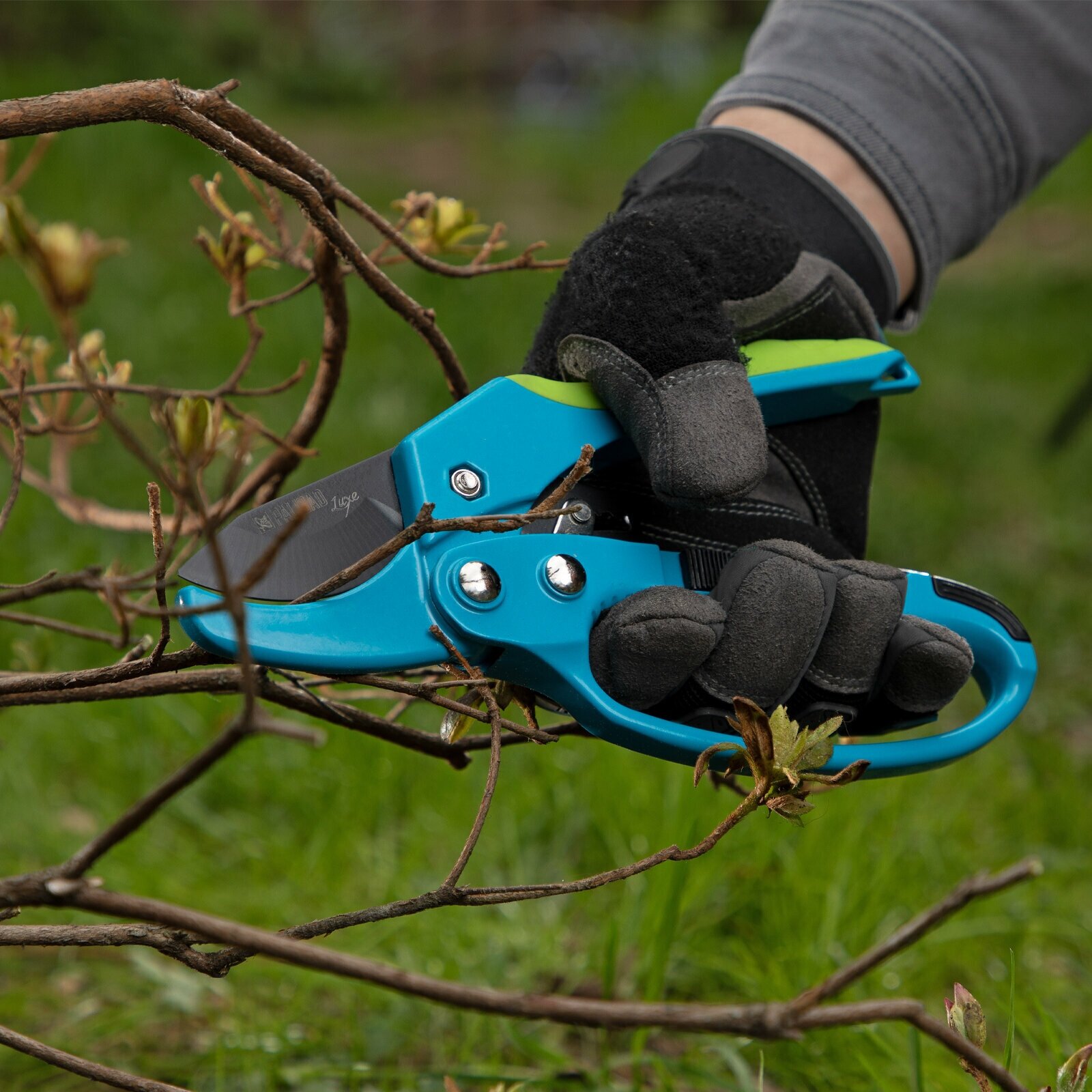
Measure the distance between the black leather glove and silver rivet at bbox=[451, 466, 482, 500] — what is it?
0.15m

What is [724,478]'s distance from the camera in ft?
3.12

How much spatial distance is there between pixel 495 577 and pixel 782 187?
657 mm

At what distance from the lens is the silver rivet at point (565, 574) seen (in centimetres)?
98

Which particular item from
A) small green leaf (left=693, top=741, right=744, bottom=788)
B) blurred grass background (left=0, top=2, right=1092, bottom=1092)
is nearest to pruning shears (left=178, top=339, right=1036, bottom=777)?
small green leaf (left=693, top=741, right=744, bottom=788)

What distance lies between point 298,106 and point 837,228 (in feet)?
25.7

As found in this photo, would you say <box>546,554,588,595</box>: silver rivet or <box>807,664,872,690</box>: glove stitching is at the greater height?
<box>546,554,588,595</box>: silver rivet

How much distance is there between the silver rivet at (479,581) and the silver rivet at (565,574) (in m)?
0.05

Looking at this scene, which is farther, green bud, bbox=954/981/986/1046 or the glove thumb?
the glove thumb

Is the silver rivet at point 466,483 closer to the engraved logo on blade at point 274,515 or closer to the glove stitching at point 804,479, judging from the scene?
the engraved logo on blade at point 274,515

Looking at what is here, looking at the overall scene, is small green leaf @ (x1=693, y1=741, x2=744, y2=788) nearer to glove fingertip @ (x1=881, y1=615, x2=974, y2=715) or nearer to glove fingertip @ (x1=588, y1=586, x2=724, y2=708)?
glove fingertip @ (x1=588, y1=586, x2=724, y2=708)

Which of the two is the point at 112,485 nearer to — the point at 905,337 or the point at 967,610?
the point at 967,610

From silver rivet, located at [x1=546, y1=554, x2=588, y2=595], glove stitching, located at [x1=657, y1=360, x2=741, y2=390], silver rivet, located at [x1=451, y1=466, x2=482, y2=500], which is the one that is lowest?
silver rivet, located at [x1=546, y1=554, x2=588, y2=595]

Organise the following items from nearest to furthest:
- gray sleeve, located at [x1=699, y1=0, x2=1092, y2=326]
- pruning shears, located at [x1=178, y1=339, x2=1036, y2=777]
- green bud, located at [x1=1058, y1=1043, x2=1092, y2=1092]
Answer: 1. green bud, located at [x1=1058, y1=1043, x2=1092, y2=1092]
2. pruning shears, located at [x1=178, y1=339, x2=1036, y2=777]
3. gray sleeve, located at [x1=699, y1=0, x2=1092, y2=326]

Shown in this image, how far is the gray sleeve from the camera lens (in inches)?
54.8
